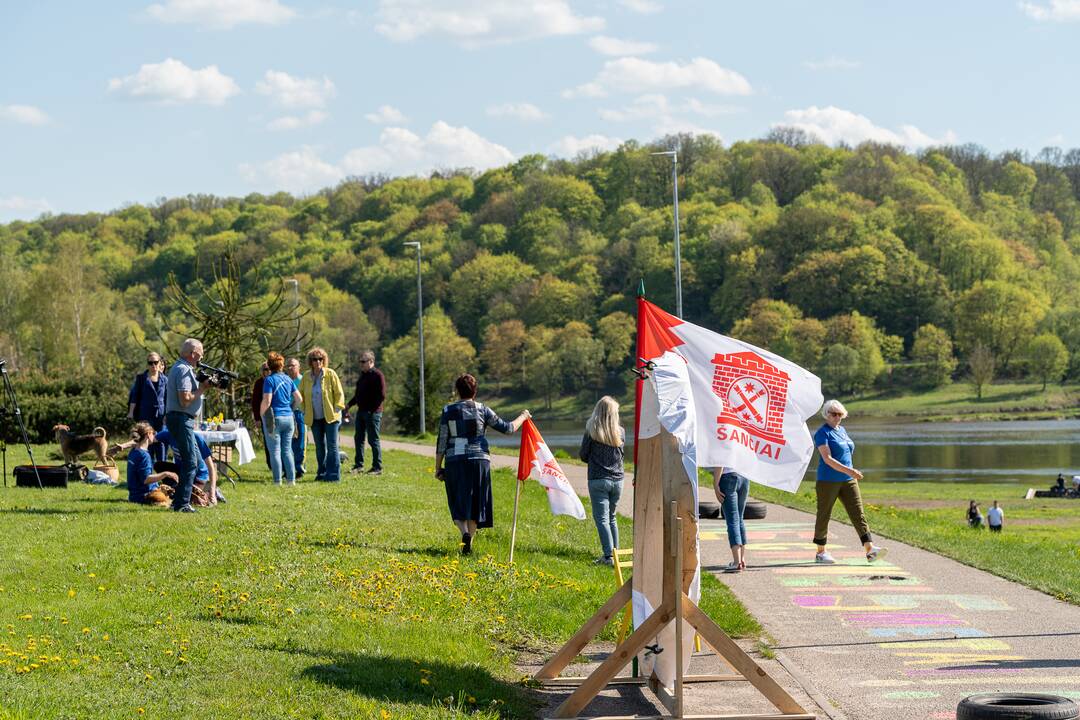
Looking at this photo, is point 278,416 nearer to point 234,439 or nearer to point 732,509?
point 234,439

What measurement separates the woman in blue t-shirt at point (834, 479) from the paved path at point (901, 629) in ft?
0.97

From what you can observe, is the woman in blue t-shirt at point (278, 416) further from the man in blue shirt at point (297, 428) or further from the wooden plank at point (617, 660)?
the wooden plank at point (617, 660)

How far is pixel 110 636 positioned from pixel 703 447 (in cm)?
379

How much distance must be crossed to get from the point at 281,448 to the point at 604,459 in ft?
23.6

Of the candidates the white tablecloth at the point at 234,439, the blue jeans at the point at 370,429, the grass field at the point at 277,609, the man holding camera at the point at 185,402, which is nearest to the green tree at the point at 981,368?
the blue jeans at the point at 370,429

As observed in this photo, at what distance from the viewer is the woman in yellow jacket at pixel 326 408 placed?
1908cm

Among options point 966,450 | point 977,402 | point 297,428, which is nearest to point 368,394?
point 297,428

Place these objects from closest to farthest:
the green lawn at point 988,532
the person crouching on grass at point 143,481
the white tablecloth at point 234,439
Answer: the green lawn at point 988,532 → the person crouching on grass at point 143,481 → the white tablecloth at point 234,439

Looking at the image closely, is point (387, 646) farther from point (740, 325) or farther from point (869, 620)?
point (740, 325)

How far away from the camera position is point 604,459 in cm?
1243

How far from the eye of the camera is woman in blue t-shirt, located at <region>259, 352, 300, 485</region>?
58.6 ft

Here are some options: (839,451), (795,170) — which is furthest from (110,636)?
(795,170)

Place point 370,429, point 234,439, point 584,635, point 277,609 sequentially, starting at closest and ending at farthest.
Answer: point 584,635 < point 277,609 < point 234,439 < point 370,429

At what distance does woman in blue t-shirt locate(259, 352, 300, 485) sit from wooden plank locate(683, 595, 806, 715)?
1150 cm
